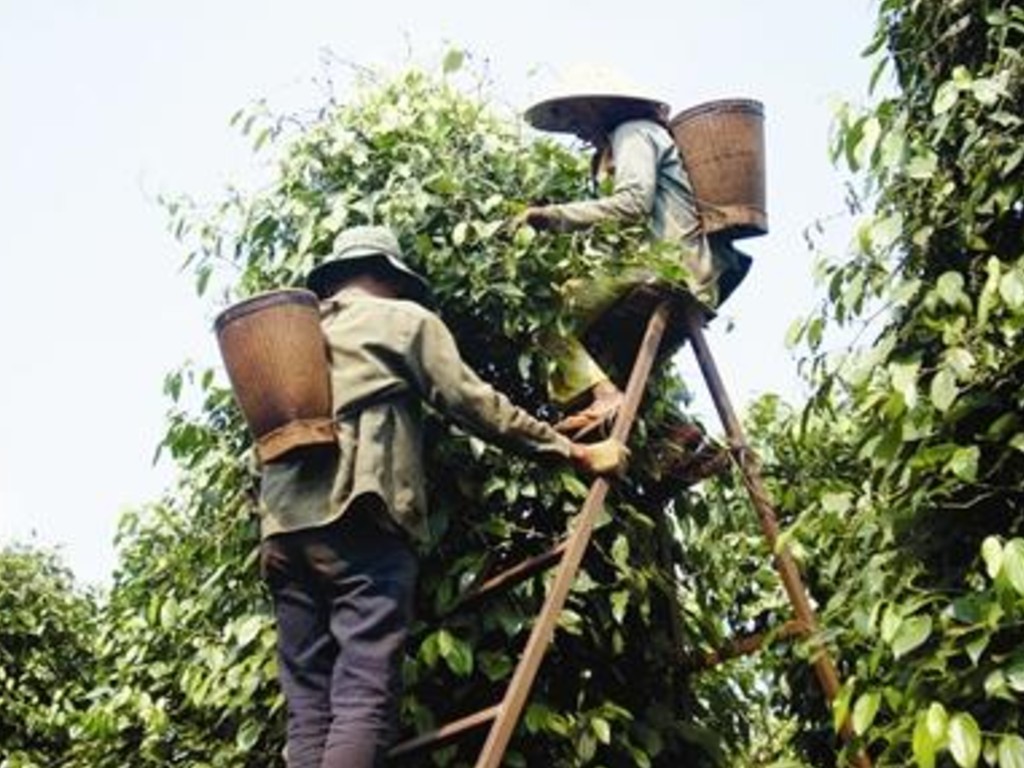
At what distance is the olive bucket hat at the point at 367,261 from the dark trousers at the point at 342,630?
32.4 inches

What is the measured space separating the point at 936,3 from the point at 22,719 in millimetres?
6871

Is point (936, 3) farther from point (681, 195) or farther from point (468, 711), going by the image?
point (468, 711)

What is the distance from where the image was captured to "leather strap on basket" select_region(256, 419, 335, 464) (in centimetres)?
396

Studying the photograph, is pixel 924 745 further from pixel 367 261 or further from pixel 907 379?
pixel 367 261

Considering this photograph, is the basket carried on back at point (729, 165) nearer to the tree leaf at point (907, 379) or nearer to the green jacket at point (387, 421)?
the green jacket at point (387, 421)

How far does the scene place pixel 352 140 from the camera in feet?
16.6

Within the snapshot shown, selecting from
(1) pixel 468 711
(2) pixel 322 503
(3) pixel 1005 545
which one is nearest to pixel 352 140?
(2) pixel 322 503

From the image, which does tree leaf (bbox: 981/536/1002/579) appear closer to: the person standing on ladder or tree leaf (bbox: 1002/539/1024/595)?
tree leaf (bbox: 1002/539/1024/595)

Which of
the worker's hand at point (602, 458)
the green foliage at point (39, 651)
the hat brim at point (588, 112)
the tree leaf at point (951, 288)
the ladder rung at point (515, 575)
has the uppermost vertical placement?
the hat brim at point (588, 112)

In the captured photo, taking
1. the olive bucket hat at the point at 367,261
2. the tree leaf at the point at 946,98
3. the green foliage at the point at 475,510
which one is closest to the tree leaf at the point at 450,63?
the green foliage at the point at 475,510

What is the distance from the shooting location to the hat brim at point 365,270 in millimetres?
4406

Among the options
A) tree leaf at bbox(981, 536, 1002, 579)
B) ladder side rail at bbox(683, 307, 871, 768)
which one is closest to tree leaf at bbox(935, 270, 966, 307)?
tree leaf at bbox(981, 536, 1002, 579)

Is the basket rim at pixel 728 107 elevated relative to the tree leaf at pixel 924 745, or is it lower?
elevated

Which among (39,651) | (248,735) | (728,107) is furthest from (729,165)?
(39,651)
